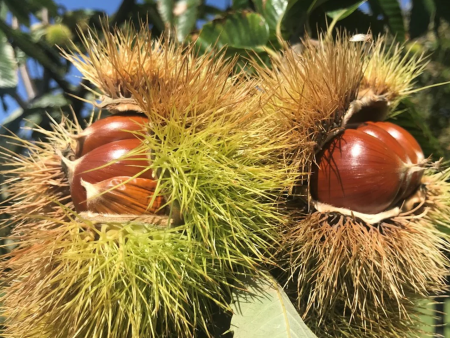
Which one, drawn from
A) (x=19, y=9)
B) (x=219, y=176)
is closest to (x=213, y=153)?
(x=219, y=176)

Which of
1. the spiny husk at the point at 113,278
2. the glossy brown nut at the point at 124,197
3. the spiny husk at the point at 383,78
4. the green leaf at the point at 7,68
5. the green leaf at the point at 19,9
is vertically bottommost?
the spiny husk at the point at 113,278

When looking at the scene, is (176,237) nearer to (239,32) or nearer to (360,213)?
(360,213)

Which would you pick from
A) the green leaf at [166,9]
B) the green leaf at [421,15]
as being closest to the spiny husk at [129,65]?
the green leaf at [166,9]

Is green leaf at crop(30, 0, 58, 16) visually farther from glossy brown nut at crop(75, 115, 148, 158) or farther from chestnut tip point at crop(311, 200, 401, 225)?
chestnut tip point at crop(311, 200, 401, 225)

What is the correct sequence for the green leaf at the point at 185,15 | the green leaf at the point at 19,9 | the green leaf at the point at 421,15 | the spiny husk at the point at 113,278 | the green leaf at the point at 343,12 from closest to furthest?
the spiny husk at the point at 113,278, the green leaf at the point at 343,12, the green leaf at the point at 421,15, the green leaf at the point at 185,15, the green leaf at the point at 19,9

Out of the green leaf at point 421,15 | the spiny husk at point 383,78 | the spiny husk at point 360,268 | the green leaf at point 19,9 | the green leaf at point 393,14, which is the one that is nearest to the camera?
the spiny husk at point 360,268

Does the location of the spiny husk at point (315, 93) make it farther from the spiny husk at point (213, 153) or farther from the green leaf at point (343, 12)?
the green leaf at point (343, 12)
